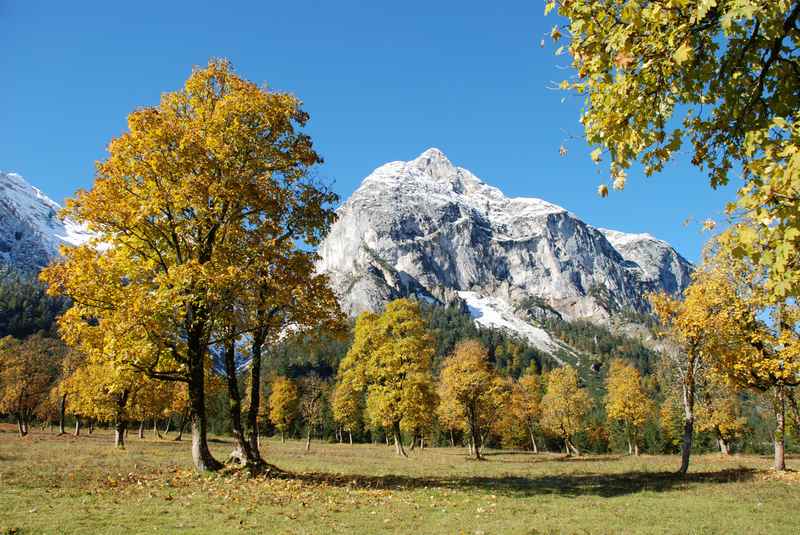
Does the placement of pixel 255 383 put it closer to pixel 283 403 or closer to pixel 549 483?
pixel 549 483

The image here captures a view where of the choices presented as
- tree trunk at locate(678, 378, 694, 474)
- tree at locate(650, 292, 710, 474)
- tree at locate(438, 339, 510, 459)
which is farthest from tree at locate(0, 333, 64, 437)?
tree at locate(650, 292, 710, 474)

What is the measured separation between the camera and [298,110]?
20156 millimetres

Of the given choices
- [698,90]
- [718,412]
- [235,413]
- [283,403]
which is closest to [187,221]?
[235,413]

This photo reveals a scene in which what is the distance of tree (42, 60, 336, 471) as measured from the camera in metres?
16.0

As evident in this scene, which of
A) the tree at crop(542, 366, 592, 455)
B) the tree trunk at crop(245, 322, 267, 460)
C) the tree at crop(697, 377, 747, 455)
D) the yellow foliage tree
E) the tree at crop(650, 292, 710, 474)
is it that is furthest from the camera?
the yellow foliage tree

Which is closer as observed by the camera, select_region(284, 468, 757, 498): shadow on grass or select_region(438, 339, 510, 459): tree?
select_region(284, 468, 757, 498): shadow on grass

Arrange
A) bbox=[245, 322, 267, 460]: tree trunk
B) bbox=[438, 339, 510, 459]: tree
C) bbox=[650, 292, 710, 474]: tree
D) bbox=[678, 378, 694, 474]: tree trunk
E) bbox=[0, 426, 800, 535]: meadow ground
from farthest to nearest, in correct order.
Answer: bbox=[438, 339, 510, 459]: tree → bbox=[678, 378, 694, 474]: tree trunk → bbox=[650, 292, 710, 474]: tree → bbox=[245, 322, 267, 460]: tree trunk → bbox=[0, 426, 800, 535]: meadow ground

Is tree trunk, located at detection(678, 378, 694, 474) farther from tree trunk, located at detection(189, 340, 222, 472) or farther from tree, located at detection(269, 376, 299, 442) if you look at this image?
tree, located at detection(269, 376, 299, 442)

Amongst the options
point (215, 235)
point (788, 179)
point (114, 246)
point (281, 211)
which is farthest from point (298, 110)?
point (788, 179)

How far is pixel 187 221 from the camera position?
1773 cm

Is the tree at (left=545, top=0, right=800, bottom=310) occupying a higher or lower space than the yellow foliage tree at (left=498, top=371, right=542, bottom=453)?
higher

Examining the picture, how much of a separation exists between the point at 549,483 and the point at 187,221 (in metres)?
19.6

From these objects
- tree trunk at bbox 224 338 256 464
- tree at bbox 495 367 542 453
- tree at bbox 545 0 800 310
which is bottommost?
tree at bbox 495 367 542 453

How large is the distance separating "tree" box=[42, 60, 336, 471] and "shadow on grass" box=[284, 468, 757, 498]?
18.4 ft
